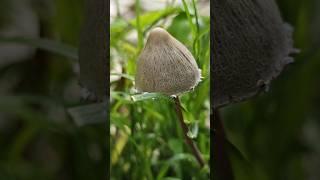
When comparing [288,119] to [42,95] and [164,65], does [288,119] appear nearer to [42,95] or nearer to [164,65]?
[164,65]

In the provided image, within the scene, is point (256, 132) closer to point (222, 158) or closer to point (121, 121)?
point (222, 158)

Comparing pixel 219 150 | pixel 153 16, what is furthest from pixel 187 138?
pixel 153 16

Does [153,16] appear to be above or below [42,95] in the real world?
above

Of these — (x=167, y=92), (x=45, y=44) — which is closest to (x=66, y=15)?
(x=45, y=44)

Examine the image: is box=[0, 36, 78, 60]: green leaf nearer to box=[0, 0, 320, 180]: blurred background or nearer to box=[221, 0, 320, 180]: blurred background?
box=[0, 0, 320, 180]: blurred background

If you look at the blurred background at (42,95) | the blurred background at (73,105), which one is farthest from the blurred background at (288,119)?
the blurred background at (42,95)

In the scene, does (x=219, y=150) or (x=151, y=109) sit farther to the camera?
(x=151, y=109)

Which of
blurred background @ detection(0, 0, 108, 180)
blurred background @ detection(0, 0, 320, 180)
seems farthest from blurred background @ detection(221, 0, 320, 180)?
blurred background @ detection(0, 0, 108, 180)
